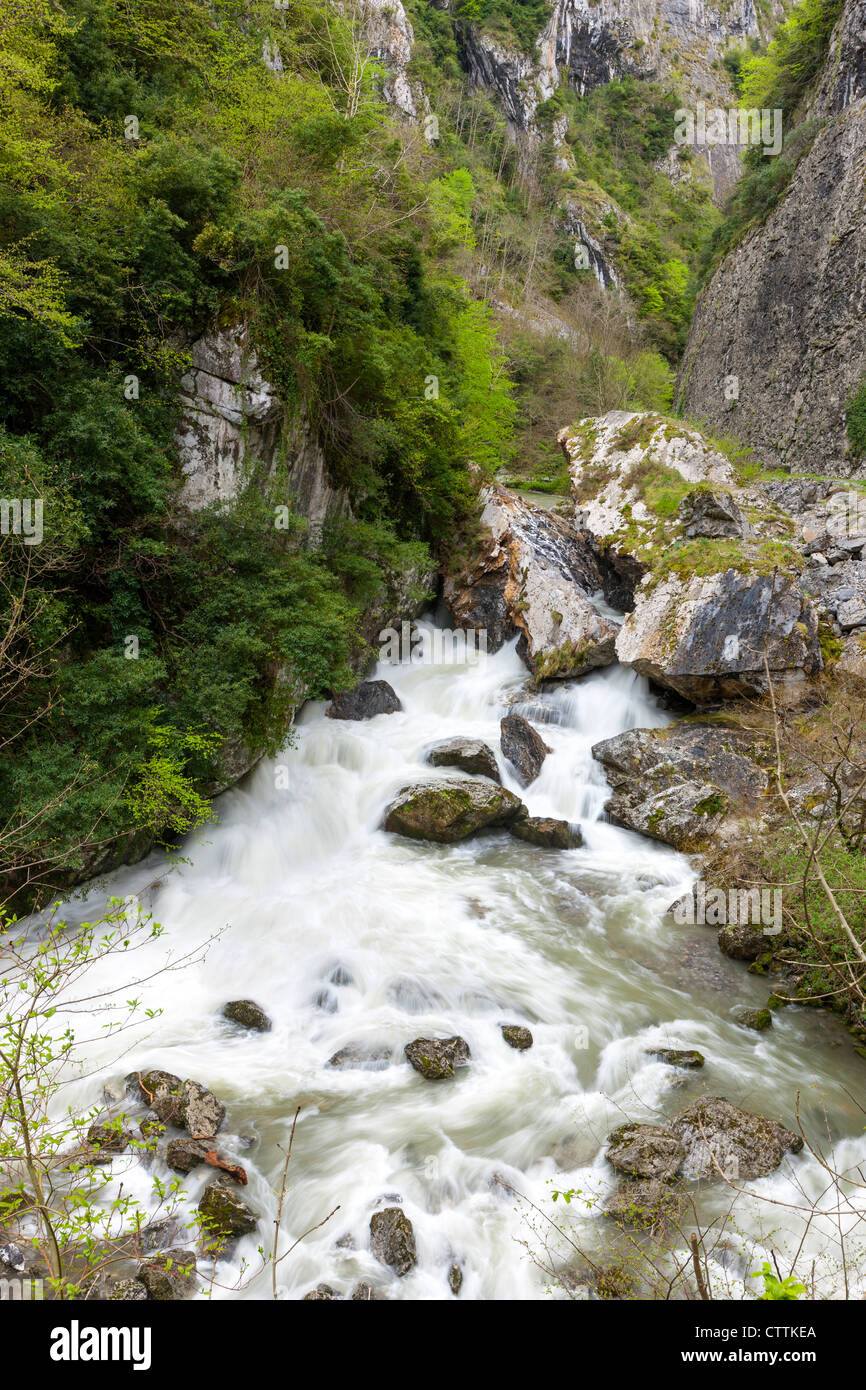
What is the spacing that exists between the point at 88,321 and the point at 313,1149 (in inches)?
366

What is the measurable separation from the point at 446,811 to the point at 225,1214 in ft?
20.7

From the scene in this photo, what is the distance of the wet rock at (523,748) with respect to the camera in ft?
40.3

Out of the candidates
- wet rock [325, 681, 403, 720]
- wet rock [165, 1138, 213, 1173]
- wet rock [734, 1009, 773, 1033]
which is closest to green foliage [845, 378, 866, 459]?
wet rock [325, 681, 403, 720]

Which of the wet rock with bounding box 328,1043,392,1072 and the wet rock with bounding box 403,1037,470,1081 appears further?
the wet rock with bounding box 328,1043,392,1072

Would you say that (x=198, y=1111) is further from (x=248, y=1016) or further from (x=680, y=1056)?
(x=680, y=1056)

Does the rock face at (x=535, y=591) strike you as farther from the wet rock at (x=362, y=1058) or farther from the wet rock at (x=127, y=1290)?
the wet rock at (x=127, y=1290)

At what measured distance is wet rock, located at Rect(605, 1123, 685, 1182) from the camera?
18.4 feet

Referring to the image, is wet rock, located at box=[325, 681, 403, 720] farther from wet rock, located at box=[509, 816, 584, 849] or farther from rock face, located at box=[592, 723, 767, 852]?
rock face, located at box=[592, 723, 767, 852]

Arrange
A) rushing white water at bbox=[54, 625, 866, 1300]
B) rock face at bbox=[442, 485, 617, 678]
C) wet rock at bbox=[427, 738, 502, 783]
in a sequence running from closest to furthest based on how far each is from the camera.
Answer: rushing white water at bbox=[54, 625, 866, 1300], wet rock at bbox=[427, 738, 502, 783], rock face at bbox=[442, 485, 617, 678]

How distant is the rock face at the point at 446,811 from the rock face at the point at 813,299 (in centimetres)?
1432

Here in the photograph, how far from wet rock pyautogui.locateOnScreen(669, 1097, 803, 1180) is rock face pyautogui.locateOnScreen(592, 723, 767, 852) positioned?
4859 millimetres

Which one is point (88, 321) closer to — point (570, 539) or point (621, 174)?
point (570, 539)

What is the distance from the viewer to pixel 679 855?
35.2ft
